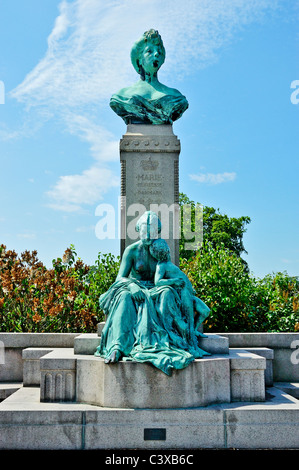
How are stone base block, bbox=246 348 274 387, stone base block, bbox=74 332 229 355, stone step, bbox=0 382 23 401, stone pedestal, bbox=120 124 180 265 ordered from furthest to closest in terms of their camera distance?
stone pedestal, bbox=120 124 180 265
stone base block, bbox=246 348 274 387
stone step, bbox=0 382 23 401
stone base block, bbox=74 332 229 355

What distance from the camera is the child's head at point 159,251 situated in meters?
6.06

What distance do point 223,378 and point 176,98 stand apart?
183 inches

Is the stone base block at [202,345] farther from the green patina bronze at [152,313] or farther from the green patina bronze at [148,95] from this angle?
the green patina bronze at [148,95]

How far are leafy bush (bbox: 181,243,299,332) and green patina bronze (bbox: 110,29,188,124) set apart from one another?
3.62 metres

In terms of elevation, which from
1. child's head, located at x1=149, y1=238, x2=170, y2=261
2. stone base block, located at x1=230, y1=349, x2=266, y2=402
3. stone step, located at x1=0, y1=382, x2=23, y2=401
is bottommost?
stone step, located at x1=0, y1=382, x2=23, y2=401

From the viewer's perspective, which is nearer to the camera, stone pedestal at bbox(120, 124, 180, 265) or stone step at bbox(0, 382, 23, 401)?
stone step at bbox(0, 382, 23, 401)

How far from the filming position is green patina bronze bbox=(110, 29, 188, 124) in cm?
755

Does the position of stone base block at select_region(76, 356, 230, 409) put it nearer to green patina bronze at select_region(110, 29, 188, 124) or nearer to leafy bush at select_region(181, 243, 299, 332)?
leafy bush at select_region(181, 243, 299, 332)

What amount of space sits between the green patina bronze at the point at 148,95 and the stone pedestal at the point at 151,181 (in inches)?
16.6

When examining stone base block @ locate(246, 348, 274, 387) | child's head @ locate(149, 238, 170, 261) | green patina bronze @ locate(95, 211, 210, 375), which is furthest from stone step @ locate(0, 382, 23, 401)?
stone base block @ locate(246, 348, 274, 387)

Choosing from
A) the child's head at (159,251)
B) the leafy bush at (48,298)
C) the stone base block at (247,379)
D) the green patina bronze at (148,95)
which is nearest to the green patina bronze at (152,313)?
the child's head at (159,251)

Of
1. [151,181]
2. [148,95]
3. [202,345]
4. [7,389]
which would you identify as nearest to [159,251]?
[202,345]

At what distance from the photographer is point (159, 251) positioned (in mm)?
6051
